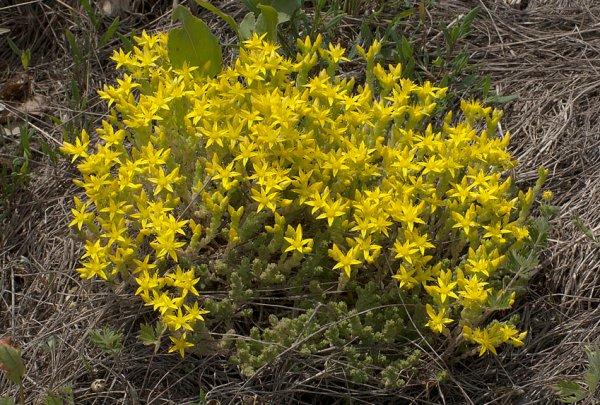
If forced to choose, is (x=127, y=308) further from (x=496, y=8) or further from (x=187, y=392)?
(x=496, y=8)

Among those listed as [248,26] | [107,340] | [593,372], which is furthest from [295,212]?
[593,372]

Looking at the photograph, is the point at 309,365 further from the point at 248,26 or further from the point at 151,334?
the point at 248,26

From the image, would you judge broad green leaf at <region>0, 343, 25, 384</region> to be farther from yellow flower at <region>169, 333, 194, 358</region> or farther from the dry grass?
yellow flower at <region>169, 333, 194, 358</region>

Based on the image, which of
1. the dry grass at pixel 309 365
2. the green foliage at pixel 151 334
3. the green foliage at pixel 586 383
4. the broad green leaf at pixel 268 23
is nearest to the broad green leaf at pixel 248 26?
the broad green leaf at pixel 268 23

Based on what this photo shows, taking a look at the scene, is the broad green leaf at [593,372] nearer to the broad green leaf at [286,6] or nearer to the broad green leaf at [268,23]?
the broad green leaf at [268,23]

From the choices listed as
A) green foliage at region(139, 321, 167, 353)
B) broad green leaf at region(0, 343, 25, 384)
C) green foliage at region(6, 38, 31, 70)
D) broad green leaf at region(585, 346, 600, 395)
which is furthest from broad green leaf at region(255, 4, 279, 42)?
broad green leaf at region(585, 346, 600, 395)
